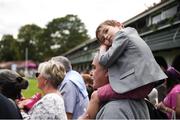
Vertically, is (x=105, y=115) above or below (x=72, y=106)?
above

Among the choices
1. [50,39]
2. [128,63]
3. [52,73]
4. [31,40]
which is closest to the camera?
[128,63]

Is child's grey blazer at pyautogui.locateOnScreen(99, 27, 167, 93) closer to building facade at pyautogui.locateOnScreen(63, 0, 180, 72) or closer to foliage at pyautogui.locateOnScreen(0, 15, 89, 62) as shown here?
building facade at pyautogui.locateOnScreen(63, 0, 180, 72)

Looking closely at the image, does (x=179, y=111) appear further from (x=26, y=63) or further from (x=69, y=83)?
(x=26, y=63)

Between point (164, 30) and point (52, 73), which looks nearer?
point (52, 73)

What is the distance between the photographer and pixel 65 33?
115125 mm

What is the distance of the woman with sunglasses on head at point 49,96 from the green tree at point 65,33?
105006 mm

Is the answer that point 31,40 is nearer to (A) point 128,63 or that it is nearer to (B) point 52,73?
(B) point 52,73

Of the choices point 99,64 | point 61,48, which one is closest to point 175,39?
point 99,64

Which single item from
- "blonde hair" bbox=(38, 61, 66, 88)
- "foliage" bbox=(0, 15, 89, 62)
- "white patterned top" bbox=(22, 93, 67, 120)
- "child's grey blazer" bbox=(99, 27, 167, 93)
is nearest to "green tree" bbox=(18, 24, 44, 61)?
"foliage" bbox=(0, 15, 89, 62)

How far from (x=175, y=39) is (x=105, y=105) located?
17028mm

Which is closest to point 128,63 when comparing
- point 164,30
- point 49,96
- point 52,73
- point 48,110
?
point 48,110

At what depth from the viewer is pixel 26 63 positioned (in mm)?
113938

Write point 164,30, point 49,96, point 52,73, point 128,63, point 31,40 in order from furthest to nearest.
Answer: point 31,40 < point 164,30 < point 52,73 < point 49,96 < point 128,63

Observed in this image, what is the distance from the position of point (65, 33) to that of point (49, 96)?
11089 cm
